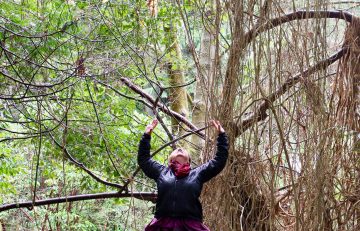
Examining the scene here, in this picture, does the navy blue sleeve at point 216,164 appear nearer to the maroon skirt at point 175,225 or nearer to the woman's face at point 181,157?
the woman's face at point 181,157

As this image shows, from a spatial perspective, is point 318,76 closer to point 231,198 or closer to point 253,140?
point 253,140

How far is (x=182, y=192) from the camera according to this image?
279 cm

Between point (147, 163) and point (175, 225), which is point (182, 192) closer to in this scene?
point (175, 225)

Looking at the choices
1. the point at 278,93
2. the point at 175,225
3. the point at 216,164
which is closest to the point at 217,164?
the point at 216,164

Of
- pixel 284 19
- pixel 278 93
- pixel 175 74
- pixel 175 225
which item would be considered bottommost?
pixel 175 225

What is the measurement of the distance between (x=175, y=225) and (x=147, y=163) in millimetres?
405

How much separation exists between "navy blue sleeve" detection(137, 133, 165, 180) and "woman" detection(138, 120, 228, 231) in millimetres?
76

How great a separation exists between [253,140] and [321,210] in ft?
1.98

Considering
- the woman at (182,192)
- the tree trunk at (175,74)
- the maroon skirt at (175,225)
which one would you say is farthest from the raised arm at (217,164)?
the tree trunk at (175,74)

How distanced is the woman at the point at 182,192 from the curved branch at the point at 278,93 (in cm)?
25

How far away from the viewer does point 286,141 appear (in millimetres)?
3025

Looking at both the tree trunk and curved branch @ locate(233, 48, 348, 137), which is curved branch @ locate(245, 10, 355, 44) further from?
the tree trunk

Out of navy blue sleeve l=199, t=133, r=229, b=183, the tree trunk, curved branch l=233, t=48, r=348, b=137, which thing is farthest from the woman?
the tree trunk

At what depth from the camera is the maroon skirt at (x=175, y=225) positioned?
9.09ft
